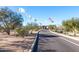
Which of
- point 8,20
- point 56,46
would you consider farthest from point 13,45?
point 8,20

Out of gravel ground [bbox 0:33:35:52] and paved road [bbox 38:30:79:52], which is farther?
paved road [bbox 38:30:79:52]

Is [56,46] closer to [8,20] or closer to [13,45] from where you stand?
[13,45]

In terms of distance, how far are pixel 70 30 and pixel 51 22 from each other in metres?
12.1

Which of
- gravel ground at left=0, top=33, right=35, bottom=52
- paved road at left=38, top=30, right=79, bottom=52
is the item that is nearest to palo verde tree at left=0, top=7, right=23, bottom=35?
gravel ground at left=0, top=33, right=35, bottom=52

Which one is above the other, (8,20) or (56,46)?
(8,20)

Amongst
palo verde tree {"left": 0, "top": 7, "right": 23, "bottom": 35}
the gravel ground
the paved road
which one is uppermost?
palo verde tree {"left": 0, "top": 7, "right": 23, "bottom": 35}

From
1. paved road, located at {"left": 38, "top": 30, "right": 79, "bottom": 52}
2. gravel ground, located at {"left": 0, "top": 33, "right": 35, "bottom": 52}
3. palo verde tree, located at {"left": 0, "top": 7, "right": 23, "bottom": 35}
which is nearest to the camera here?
gravel ground, located at {"left": 0, "top": 33, "right": 35, "bottom": 52}

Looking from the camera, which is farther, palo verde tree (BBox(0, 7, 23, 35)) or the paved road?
palo verde tree (BBox(0, 7, 23, 35))

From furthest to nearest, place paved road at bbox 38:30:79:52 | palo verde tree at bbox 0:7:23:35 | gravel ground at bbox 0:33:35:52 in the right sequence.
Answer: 1. palo verde tree at bbox 0:7:23:35
2. paved road at bbox 38:30:79:52
3. gravel ground at bbox 0:33:35:52

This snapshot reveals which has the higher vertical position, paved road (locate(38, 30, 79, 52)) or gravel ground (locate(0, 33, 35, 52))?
gravel ground (locate(0, 33, 35, 52))

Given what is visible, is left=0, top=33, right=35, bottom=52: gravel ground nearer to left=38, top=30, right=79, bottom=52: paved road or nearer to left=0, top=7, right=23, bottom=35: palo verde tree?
left=0, top=7, right=23, bottom=35: palo verde tree
